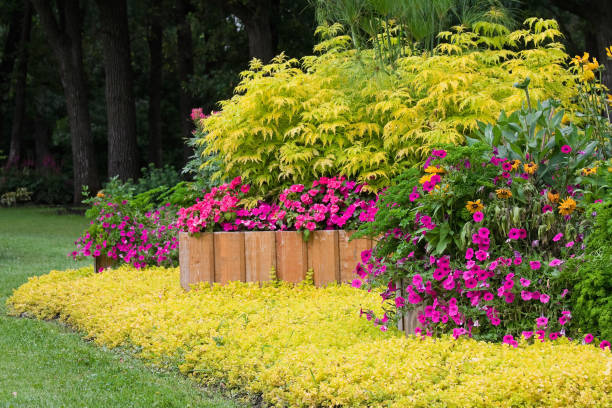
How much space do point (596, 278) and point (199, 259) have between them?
11.8 feet

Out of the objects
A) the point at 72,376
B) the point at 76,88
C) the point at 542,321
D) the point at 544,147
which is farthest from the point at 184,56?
the point at 542,321

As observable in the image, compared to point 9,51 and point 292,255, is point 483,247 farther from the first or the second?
point 9,51

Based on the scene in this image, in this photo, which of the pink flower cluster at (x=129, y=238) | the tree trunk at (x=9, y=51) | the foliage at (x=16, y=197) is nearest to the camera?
the pink flower cluster at (x=129, y=238)

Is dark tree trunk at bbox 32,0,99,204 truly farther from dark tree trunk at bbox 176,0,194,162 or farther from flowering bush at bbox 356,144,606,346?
flowering bush at bbox 356,144,606,346

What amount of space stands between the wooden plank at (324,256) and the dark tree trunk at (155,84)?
54.9 feet

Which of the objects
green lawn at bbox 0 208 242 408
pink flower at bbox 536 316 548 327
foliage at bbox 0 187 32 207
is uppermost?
foliage at bbox 0 187 32 207

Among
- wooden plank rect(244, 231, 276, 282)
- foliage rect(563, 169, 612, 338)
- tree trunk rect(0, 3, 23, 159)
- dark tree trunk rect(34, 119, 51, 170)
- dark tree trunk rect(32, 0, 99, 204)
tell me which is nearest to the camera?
foliage rect(563, 169, 612, 338)

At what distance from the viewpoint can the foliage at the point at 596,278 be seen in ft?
11.6

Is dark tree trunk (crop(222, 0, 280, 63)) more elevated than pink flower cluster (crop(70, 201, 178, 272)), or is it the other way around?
dark tree trunk (crop(222, 0, 280, 63))

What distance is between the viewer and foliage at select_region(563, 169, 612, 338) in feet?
11.6

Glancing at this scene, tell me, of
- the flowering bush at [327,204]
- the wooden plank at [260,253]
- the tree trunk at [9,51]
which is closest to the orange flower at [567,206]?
the flowering bush at [327,204]

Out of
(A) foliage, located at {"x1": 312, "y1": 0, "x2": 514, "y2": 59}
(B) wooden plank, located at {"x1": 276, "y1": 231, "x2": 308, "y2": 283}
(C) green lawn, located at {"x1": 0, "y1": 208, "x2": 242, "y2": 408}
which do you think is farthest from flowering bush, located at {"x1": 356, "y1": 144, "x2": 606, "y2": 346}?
(A) foliage, located at {"x1": 312, "y1": 0, "x2": 514, "y2": 59}

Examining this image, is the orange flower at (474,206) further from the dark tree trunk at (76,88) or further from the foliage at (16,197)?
the foliage at (16,197)

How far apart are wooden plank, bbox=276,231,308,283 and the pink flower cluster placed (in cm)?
213
